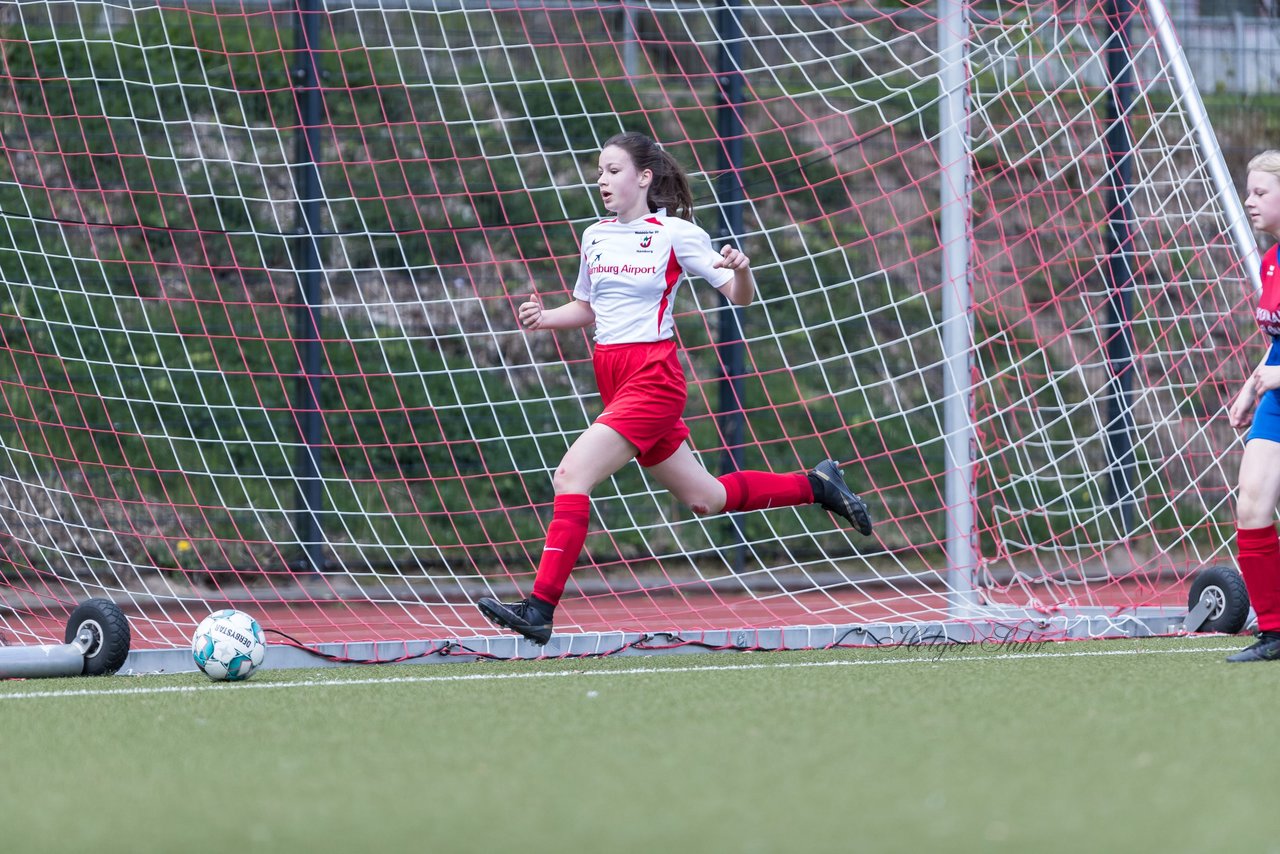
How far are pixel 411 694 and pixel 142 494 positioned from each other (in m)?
3.85

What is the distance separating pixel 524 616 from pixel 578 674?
0.71 ft

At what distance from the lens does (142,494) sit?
7.35m

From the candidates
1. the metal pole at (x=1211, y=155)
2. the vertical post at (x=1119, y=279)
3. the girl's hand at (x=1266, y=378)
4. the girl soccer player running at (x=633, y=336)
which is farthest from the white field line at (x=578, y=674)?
the vertical post at (x=1119, y=279)

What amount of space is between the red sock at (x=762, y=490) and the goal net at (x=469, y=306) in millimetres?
1832

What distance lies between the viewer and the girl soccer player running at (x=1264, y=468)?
14.1 feet

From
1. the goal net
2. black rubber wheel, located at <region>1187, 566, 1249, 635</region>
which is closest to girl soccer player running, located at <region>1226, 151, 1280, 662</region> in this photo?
black rubber wheel, located at <region>1187, 566, 1249, 635</region>

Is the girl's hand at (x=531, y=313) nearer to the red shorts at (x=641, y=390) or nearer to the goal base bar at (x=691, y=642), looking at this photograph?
the red shorts at (x=641, y=390)

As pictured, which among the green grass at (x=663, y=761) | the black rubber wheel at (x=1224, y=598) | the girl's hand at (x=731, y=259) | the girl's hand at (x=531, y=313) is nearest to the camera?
the green grass at (x=663, y=761)

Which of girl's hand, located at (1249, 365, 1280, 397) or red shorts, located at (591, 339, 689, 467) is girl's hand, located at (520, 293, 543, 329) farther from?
girl's hand, located at (1249, 365, 1280, 397)

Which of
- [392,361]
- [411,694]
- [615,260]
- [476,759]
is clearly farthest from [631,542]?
[476,759]

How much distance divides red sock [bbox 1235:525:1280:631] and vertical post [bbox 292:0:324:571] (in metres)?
4.38

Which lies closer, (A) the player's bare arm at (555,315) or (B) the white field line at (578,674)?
(B) the white field line at (578,674)

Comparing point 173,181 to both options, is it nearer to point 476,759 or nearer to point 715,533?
point 715,533

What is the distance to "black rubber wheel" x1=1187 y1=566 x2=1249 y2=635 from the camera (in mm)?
5098
